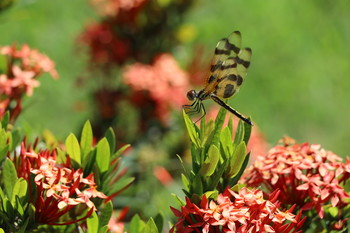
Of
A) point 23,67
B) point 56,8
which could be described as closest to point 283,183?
point 23,67

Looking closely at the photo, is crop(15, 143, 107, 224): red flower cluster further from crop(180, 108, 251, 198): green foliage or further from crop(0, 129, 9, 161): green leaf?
crop(180, 108, 251, 198): green foliage

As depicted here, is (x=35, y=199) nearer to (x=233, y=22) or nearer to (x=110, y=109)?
(x=110, y=109)

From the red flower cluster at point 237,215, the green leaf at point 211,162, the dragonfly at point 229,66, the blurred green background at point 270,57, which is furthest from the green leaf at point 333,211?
the blurred green background at point 270,57

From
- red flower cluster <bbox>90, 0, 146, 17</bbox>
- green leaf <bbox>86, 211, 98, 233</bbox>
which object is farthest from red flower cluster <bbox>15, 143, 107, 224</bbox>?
red flower cluster <bbox>90, 0, 146, 17</bbox>

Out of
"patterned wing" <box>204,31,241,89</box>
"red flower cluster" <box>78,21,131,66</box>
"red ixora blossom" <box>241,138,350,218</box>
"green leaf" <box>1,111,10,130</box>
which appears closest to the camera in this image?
"red ixora blossom" <box>241,138,350,218</box>

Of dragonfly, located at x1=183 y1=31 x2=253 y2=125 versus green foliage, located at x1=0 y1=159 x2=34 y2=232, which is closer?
green foliage, located at x1=0 y1=159 x2=34 y2=232

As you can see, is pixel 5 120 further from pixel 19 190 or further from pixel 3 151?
pixel 19 190

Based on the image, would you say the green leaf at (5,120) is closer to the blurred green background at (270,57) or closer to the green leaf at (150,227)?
the green leaf at (150,227)
